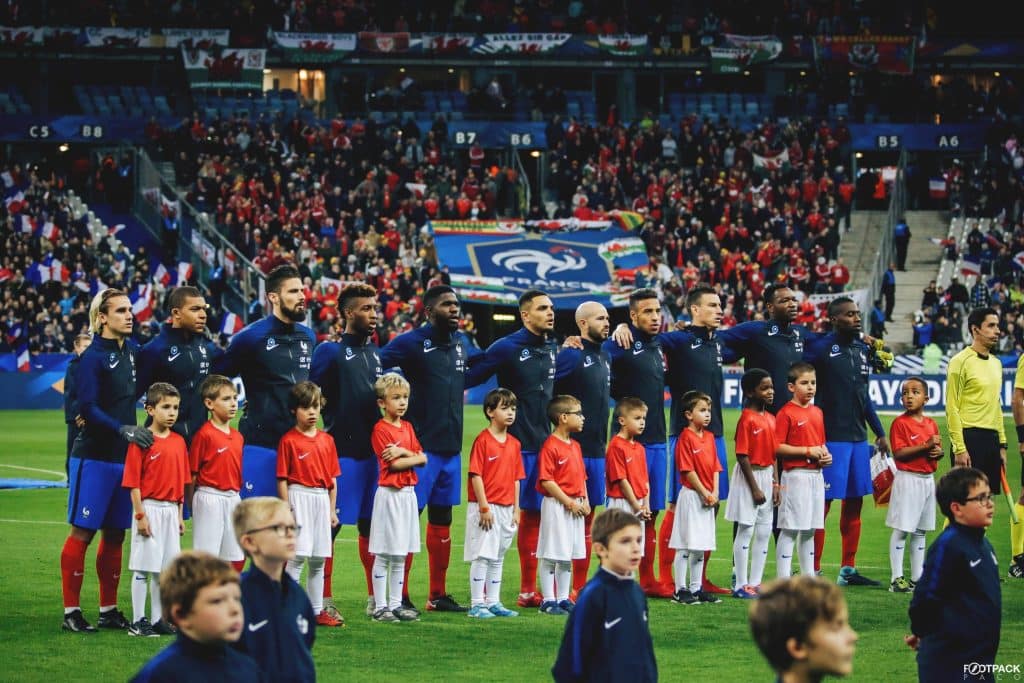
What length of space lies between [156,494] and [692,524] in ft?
14.1

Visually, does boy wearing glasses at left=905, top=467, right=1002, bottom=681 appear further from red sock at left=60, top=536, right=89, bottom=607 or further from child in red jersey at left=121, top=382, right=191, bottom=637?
red sock at left=60, top=536, right=89, bottom=607

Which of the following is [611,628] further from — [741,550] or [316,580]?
[741,550]

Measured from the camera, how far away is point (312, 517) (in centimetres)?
1107

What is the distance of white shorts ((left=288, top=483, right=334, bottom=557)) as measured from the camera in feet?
36.0

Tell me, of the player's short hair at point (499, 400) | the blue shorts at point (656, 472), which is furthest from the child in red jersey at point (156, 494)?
the blue shorts at point (656, 472)

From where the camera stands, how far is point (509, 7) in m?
54.7

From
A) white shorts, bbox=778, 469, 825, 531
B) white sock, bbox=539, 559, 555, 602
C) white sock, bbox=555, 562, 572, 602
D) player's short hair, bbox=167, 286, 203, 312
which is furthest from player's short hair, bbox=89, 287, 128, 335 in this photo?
white shorts, bbox=778, 469, 825, 531

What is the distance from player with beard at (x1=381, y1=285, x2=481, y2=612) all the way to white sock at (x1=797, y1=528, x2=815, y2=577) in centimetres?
301

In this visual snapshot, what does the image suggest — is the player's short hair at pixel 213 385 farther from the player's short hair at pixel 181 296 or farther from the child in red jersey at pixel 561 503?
the child in red jersey at pixel 561 503

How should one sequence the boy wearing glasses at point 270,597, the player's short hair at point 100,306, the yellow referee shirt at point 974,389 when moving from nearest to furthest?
1. the boy wearing glasses at point 270,597
2. the player's short hair at point 100,306
3. the yellow referee shirt at point 974,389

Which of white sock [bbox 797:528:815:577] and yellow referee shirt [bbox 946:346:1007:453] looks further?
yellow referee shirt [bbox 946:346:1007:453]

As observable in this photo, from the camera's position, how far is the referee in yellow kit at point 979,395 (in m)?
13.4

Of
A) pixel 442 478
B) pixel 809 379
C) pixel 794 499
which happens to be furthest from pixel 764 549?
pixel 442 478

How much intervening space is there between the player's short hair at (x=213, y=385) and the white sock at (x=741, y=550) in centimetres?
454
